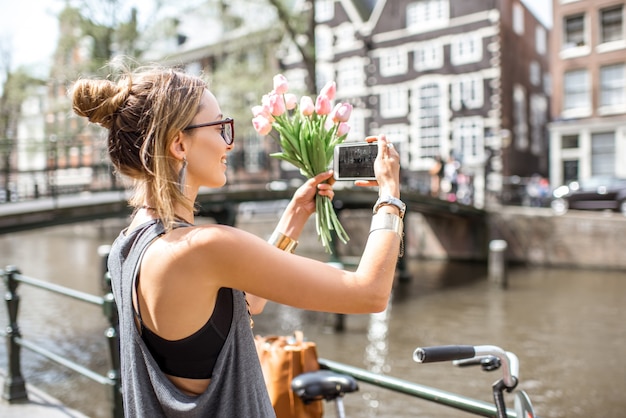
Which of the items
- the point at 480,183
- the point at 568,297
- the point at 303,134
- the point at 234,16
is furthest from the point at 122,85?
the point at 480,183

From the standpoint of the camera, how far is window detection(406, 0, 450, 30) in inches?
947

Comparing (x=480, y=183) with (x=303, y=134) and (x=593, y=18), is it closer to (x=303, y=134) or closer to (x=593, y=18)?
(x=593, y=18)

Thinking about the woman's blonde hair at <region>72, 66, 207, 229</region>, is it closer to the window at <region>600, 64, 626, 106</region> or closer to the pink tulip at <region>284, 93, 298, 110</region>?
the pink tulip at <region>284, 93, 298, 110</region>

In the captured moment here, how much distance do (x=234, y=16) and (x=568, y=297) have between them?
1163 centimetres

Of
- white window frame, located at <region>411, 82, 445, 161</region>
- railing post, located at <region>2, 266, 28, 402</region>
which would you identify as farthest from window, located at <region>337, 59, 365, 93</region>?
railing post, located at <region>2, 266, 28, 402</region>

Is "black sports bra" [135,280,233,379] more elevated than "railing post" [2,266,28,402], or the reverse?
"black sports bra" [135,280,233,379]

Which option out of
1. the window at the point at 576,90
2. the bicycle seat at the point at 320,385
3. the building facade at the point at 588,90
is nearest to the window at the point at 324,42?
the building facade at the point at 588,90

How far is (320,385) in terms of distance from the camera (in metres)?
2.05

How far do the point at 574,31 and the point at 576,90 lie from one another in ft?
6.57

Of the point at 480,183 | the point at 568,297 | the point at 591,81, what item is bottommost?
the point at 568,297

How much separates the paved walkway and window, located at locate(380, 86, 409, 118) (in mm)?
22649

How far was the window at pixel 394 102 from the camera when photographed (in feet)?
82.5

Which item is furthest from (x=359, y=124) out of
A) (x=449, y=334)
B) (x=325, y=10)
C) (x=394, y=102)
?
(x=449, y=334)

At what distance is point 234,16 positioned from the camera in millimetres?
17812
